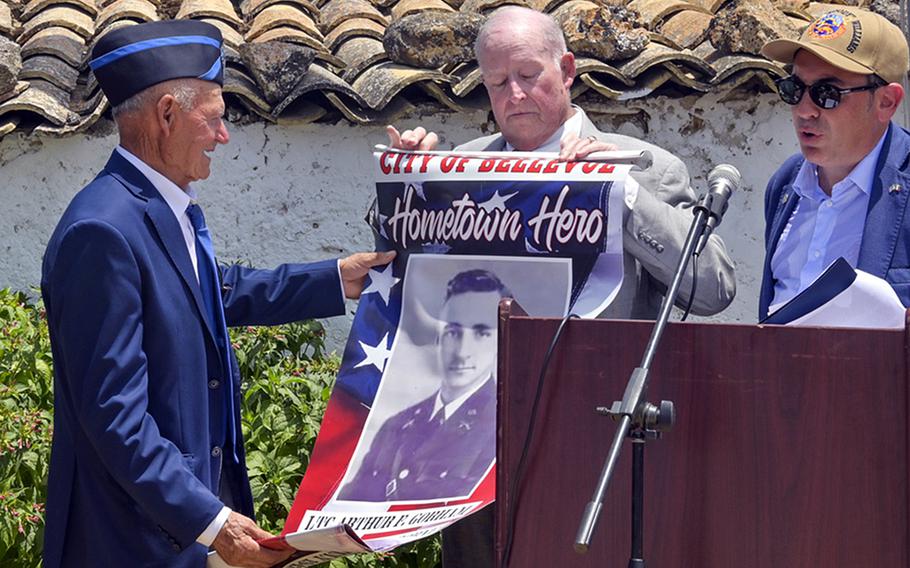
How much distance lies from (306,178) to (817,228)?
244cm

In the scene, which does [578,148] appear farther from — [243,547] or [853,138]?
[243,547]

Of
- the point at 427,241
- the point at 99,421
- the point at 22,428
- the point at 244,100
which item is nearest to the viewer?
the point at 99,421

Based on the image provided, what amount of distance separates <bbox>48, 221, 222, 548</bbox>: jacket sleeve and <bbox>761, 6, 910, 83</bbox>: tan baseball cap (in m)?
1.80

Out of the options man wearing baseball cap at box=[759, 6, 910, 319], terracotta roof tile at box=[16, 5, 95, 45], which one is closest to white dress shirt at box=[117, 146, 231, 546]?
man wearing baseball cap at box=[759, 6, 910, 319]

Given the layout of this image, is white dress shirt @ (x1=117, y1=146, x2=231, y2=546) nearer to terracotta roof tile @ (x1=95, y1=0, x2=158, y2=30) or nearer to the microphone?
the microphone

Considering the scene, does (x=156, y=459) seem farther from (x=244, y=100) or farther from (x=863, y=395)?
(x=244, y=100)

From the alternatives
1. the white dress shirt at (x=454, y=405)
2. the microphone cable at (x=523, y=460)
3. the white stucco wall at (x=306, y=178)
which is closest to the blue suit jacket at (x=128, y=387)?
the white dress shirt at (x=454, y=405)

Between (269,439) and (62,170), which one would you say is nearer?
(269,439)

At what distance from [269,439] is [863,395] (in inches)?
99.4

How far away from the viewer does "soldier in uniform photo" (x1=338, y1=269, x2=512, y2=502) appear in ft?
11.4

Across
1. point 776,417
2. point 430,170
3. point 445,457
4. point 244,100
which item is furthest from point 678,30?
point 776,417

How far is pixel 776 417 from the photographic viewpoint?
2678 mm

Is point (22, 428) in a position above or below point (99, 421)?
below

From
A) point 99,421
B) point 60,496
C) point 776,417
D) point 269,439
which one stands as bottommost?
point 269,439
